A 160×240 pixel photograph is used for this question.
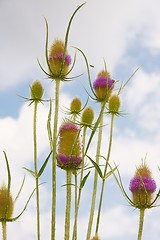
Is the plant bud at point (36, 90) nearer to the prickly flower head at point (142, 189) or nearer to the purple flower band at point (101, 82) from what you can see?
the purple flower band at point (101, 82)

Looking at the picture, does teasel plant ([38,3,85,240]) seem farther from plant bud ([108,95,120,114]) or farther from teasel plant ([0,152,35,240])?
plant bud ([108,95,120,114])

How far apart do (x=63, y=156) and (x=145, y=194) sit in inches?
23.9

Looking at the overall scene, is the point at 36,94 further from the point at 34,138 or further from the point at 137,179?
the point at 137,179

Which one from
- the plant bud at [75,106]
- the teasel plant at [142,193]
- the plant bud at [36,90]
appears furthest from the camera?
the plant bud at [75,106]

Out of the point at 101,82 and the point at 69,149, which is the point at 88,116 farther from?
the point at 69,149

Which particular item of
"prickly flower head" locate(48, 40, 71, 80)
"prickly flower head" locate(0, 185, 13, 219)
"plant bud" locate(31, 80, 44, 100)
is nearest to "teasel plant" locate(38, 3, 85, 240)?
"prickly flower head" locate(48, 40, 71, 80)

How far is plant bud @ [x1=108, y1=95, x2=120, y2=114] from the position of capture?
4.49 m

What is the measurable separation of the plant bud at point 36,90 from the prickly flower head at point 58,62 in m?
0.75

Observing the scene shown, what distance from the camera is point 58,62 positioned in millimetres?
3643

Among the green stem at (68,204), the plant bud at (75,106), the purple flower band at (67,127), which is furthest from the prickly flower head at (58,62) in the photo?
the plant bud at (75,106)

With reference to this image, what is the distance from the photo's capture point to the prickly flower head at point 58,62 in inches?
140

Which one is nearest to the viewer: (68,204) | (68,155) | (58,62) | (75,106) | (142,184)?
(142,184)

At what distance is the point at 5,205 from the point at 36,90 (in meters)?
1.40

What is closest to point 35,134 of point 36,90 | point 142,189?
point 36,90
